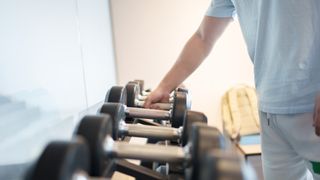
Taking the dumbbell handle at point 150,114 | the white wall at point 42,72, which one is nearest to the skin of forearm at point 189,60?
the dumbbell handle at point 150,114

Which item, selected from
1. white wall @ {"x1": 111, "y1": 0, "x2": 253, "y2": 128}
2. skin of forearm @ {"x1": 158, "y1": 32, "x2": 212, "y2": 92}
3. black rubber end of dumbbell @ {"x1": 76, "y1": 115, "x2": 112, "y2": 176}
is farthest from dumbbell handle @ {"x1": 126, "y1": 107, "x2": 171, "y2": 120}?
white wall @ {"x1": 111, "y1": 0, "x2": 253, "y2": 128}

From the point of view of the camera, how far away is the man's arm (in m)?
1.36

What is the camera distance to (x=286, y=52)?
3.34ft

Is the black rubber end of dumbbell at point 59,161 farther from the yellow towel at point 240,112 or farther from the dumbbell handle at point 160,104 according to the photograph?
the yellow towel at point 240,112

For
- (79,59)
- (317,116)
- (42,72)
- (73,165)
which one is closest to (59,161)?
(73,165)

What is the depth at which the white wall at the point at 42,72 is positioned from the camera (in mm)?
1038

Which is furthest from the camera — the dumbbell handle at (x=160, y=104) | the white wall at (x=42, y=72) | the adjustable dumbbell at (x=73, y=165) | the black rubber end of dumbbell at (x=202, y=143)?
the dumbbell handle at (x=160, y=104)

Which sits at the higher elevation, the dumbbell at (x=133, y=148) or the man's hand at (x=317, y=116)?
the dumbbell at (x=133, y=148)

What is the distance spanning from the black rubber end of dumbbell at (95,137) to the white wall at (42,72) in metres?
0.07

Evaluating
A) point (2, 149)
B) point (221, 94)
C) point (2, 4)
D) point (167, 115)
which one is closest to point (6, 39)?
point (2, 4)

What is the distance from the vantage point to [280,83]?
3.45 feet

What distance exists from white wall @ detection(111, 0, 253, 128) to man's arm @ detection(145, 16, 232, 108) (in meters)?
1.86

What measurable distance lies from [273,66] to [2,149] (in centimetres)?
84

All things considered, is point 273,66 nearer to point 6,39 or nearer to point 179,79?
point 179,79
